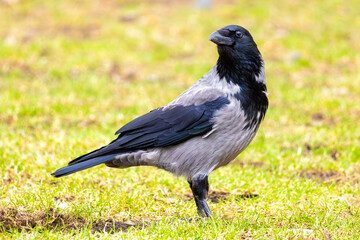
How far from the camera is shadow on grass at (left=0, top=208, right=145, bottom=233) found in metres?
4.10

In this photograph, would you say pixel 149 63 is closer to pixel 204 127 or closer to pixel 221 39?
pixel 221 39

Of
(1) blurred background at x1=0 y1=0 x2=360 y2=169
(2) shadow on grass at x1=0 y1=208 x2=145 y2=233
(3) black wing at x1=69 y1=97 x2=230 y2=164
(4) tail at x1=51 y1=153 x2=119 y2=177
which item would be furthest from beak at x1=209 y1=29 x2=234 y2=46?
(1) blurred background at x1=0 y1=0 x2=360 y2=169

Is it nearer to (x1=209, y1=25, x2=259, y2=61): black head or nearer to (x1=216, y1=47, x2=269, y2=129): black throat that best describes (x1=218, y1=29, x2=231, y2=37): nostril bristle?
(x1=209, y1=25, x2=259, y2=61): black head

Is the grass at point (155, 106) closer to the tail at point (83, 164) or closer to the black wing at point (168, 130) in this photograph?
the tail at point (83, 164)

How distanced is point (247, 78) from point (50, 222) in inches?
77.0

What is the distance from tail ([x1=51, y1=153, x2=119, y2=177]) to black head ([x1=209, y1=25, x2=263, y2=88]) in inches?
46.2

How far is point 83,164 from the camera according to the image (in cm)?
412

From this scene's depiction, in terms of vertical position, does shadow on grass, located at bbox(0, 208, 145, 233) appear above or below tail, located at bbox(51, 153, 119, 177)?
below

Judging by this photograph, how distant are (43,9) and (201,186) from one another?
10.5m

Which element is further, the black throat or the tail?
the black throat

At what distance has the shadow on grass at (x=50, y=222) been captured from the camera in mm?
4098

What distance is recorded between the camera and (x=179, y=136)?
424 centimetres

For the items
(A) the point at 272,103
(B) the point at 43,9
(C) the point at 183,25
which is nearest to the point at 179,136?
(A) the point at 272,103

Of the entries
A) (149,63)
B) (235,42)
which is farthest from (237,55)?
(149,63)
